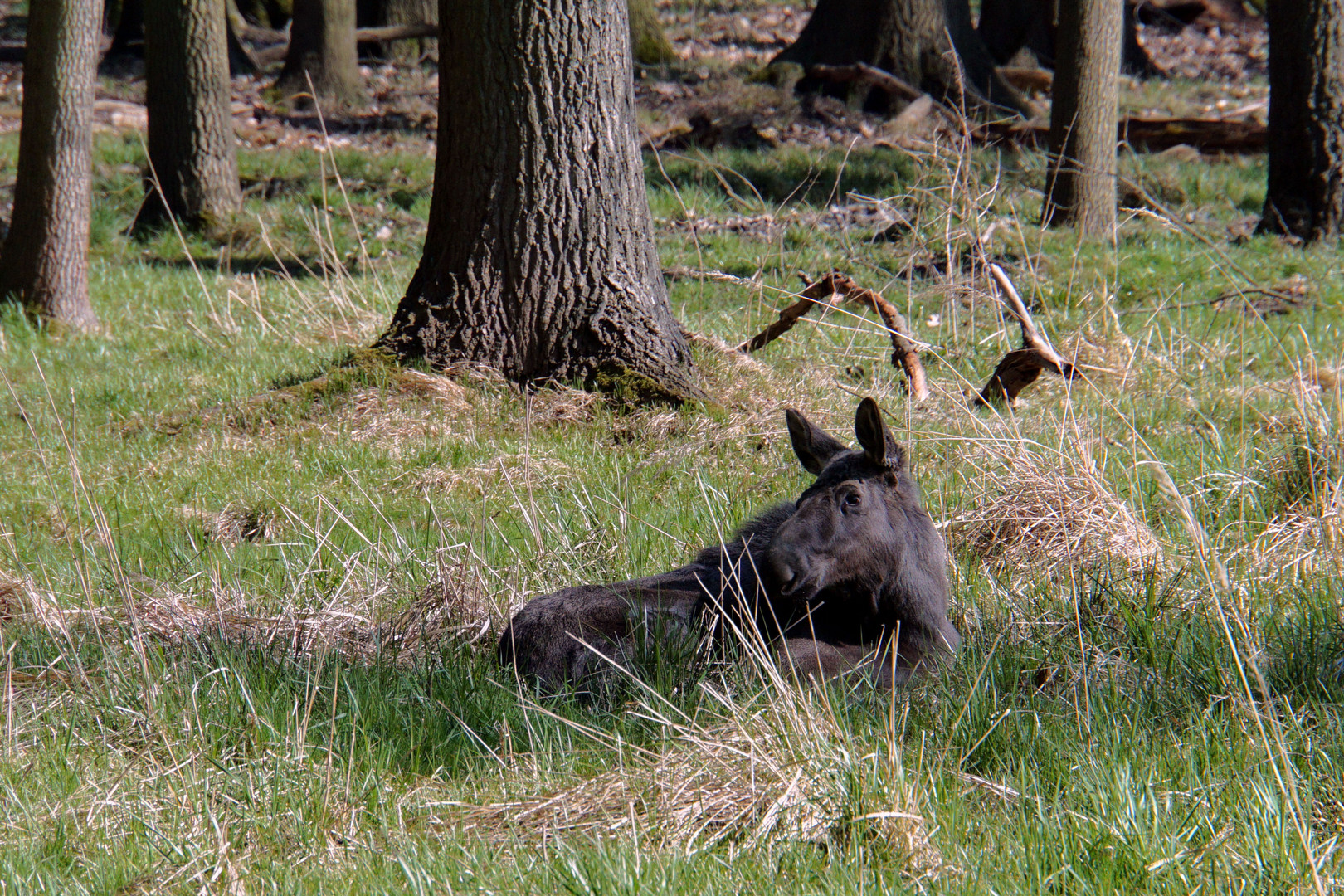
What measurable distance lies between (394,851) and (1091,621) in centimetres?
263

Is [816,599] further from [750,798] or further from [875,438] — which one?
[750,798]

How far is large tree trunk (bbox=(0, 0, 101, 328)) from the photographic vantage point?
33.1 feet

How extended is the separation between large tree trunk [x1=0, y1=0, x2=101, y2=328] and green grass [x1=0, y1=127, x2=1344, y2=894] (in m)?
0.97

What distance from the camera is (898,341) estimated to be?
748cm

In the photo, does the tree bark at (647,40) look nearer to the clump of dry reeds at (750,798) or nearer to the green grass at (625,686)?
the green grass at (625,686)

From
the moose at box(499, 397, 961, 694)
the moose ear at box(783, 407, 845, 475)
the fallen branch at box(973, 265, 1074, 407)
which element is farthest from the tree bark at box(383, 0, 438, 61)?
the moose at box(499, 397, 961, 694)

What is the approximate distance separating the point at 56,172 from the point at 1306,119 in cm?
1218

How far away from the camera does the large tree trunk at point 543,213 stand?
23.8 feet

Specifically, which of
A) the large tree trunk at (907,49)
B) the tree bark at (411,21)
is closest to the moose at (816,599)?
the large tree trunk at (907,49)

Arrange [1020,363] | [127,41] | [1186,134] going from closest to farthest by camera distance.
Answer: [1020,363]
[1186,134]
[127,41]

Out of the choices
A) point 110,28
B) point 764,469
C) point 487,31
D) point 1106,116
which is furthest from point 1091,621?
point 110,28

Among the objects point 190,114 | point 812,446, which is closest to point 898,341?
point 812,446

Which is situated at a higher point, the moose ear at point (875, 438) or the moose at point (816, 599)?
the moose ear at point (875, 438)

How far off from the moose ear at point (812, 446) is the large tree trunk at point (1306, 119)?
9853 mm
